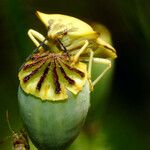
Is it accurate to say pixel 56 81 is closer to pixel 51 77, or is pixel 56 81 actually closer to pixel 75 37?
pixel 51 77

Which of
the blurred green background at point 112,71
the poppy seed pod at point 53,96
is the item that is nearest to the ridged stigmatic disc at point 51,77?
the poppy seed pod at point 53,96

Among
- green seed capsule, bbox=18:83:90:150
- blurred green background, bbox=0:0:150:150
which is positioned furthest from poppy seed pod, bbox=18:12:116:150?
blurred green background, bbox=0:0:150:150

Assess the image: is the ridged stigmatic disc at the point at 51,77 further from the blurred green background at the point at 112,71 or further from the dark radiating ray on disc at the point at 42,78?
the blurred green background at the point at 112,71

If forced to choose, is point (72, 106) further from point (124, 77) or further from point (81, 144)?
point (124, 77)

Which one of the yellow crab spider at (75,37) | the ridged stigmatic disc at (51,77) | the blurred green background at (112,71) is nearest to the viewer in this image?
the ridged stigmatic disc at (51,77)

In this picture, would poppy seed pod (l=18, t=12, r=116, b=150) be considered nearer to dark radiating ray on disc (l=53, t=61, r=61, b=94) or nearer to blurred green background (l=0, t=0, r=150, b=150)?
dark radiating ray on disc (l=53, t=61, r=61, b=94)

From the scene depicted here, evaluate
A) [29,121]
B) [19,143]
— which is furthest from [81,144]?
[29,121]

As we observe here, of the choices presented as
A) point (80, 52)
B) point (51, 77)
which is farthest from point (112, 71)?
point (51, 77)
